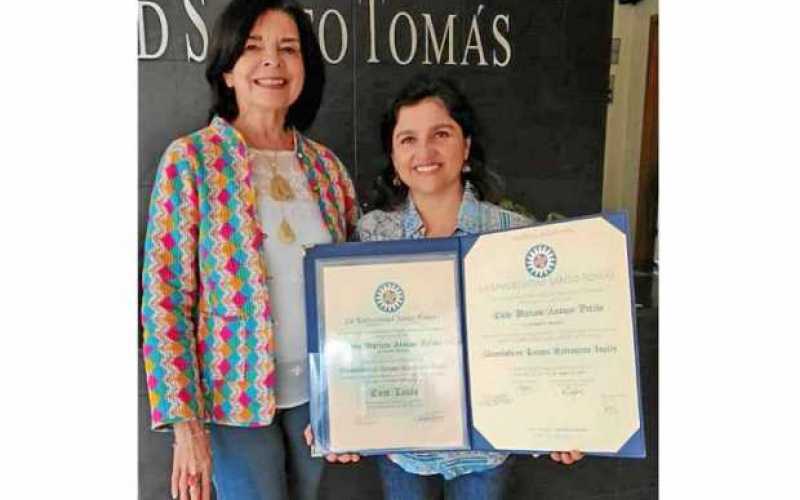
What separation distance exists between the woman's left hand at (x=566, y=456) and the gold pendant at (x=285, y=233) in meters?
0.49

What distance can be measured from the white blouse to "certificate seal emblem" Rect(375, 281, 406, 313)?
104 millimetres

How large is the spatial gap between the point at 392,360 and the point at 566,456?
29 cm

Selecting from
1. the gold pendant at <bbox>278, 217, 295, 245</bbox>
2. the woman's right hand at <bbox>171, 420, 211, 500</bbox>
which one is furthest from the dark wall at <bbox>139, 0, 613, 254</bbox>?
the woman's right hand at <bbox>171, 420, 211, 500</bbox>

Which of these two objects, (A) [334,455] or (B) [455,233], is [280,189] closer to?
(B) [455,233]

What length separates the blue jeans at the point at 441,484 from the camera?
3.99 ft

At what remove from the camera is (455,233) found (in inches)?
47.7

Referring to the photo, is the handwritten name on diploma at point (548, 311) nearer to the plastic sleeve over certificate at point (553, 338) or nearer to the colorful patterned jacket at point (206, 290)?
the plastic sleeve over certificate at point (553, 338)

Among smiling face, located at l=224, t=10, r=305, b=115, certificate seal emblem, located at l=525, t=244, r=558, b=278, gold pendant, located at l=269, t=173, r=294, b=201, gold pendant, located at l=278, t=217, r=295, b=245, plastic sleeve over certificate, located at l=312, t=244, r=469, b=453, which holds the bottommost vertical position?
plastic sleeve over certificate, located at l=312, t=244, r=469, b=453

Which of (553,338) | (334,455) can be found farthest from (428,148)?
(334,455)

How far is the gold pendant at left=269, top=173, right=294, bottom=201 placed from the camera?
3.87 feet

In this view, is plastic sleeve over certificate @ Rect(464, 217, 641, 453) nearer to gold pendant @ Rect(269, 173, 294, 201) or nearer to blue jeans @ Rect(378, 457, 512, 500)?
blue jeans @ Rect(378, 457, 512, 500)

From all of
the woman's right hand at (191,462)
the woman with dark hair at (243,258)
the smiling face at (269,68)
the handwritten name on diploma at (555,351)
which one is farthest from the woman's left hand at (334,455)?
the smiling face at (269,68)

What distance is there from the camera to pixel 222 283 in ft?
3.77
